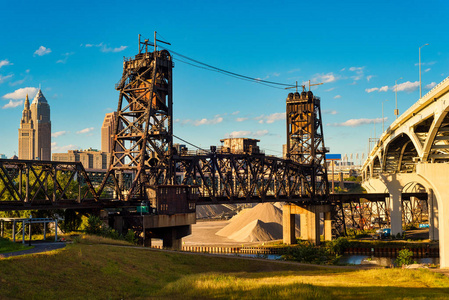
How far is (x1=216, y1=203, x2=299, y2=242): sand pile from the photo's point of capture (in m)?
108

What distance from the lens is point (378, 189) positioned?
Result: 136625mm

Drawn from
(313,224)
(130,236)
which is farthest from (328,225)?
(130,236)

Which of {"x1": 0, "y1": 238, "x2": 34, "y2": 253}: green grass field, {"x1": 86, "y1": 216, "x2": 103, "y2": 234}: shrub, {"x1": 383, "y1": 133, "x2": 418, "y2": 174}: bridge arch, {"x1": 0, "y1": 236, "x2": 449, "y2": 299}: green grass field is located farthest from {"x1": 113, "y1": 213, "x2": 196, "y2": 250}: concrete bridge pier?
{"x1": 383, "y1": 133, "x2": 418, "y2": 174}: bridge arch

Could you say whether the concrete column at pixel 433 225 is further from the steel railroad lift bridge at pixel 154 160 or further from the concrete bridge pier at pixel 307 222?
the steel railroad lift bridge at pixel 154 160

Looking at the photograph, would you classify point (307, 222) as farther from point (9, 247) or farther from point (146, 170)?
point (9, 247)

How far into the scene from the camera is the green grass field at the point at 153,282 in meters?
29.7

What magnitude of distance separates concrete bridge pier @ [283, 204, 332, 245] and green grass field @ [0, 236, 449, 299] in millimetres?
52777

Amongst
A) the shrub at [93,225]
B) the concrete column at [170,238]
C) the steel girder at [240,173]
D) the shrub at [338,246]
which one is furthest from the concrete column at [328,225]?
the shrub at [93,225]

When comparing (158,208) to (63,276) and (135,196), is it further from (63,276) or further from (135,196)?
(63,276)

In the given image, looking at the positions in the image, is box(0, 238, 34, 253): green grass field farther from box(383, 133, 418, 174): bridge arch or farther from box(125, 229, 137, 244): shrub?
box(383, 133, 418, 174): bridge arch

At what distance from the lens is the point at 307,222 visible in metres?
99.8

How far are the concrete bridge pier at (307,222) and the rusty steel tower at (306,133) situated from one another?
3.41 meters

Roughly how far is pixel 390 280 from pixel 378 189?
103 m

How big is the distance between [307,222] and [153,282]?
67122 mm
